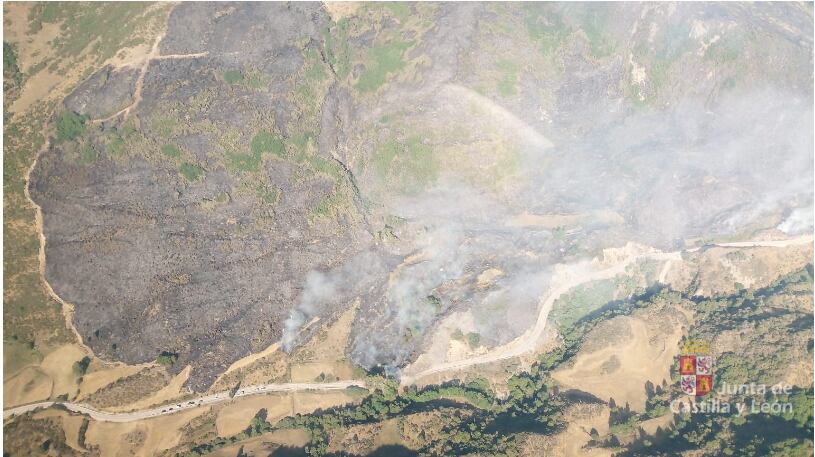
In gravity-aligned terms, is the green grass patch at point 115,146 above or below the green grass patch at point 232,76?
below

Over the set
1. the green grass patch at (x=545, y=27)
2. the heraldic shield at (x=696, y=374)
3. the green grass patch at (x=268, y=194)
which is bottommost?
the heraldic shield at (x=696, y=374)

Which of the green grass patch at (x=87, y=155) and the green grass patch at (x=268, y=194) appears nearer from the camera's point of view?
the green grass patch at (x=87, y=155)

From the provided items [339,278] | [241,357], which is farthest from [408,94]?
[241,357]

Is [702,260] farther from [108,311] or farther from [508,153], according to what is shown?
[108,311]

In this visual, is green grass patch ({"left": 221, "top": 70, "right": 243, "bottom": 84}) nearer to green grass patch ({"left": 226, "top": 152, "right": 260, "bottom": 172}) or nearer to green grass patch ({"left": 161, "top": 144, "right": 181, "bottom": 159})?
green grass patch ({"left": 226, "top": 152, "right": 260, "bottom": 172})

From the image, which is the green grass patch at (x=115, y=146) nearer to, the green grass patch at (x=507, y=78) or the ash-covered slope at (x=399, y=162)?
the ash-covered slope at (x=399, y=162)

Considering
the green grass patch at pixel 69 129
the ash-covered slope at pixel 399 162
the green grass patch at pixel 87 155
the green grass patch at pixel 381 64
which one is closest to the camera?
the green grass patch at pixel 87 155

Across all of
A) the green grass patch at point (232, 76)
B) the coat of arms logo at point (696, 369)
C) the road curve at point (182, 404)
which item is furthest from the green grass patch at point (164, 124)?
the coat of arms logo at point (696, 369)
